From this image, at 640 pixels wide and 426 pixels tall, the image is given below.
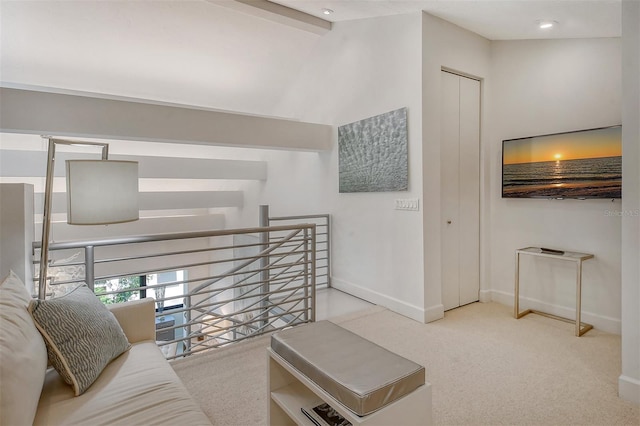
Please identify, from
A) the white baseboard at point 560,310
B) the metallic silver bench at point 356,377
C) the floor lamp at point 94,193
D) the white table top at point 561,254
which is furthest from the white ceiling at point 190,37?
the metallic silver bench at point 356,377

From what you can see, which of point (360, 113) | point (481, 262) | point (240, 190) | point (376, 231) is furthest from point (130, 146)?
point (481, 262)

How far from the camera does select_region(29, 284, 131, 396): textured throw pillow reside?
1.31 m

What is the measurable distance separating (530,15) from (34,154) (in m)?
5.45

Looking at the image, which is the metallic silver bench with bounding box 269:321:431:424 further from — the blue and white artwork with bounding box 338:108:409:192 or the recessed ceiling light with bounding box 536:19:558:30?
the recessed ceiling light with bounding box 536:19:558:30

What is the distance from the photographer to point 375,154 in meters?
3.54

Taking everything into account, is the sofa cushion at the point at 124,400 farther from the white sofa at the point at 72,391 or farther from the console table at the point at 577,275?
the console table at the point at 577,275

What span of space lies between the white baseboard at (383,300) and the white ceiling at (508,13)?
101 inches

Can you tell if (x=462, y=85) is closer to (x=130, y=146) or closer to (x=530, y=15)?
(x=530, y=15)

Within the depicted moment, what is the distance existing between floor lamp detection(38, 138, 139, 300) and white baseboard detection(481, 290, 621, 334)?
348 centimetres

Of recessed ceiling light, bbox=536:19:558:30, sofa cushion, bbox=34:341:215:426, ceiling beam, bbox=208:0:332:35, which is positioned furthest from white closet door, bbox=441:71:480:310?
sofa cushion, bbox=34:341:215:426

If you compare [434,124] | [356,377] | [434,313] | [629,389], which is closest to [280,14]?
[434,124]

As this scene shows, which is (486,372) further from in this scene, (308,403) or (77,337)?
(77,337)

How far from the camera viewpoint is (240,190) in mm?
6527

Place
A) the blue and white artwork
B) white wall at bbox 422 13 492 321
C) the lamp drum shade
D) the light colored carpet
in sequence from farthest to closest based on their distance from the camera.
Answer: the blue and white artwork, white wall at bbox 422 13 492 321, the light colored carpet, the lamp drum shade
